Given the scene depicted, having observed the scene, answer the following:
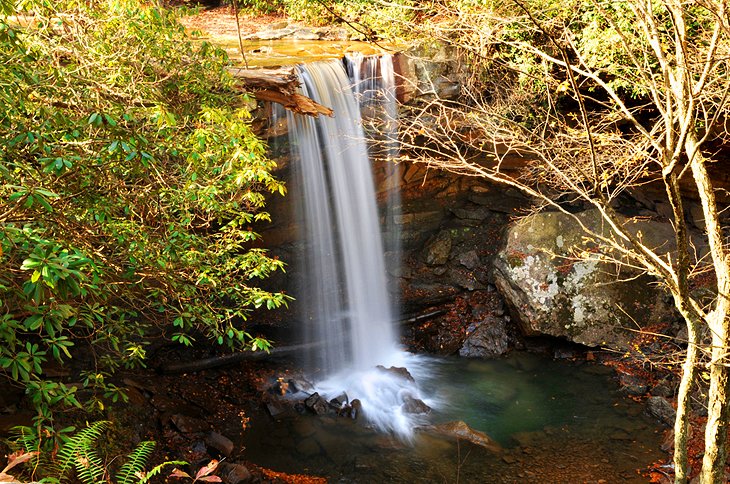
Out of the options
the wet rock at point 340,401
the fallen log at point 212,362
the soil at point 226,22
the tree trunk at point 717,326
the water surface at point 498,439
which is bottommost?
the water surface at point 498,439

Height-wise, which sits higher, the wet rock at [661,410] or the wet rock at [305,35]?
the wet rock at [305,35]

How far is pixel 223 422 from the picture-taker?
25.5ft

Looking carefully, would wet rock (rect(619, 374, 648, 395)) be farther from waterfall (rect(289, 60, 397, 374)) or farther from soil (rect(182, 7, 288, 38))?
soil (rect(182, 7, 288, 38))

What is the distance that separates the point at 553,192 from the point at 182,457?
9.55 meters

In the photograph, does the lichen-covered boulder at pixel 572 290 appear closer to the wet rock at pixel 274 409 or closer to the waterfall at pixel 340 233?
the waterfall at pixel 340 233

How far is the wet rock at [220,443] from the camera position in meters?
6.96

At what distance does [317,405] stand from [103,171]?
5071 millimetres

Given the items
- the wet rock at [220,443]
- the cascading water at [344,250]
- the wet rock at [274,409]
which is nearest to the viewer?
the wet rock at [220,443]

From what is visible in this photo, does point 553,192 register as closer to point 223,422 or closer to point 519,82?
point 519,82

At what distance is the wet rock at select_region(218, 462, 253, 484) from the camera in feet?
20.7

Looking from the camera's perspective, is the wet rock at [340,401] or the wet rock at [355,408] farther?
Answer: the wet rock at [340,401]

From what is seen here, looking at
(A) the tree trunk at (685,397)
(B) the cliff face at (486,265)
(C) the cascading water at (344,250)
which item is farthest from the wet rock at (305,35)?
(A) the tree trunk at (685,397)

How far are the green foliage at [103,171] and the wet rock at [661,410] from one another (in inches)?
242

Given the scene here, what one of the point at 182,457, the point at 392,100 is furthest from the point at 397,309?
the point at 182,457
